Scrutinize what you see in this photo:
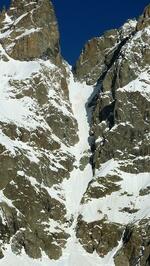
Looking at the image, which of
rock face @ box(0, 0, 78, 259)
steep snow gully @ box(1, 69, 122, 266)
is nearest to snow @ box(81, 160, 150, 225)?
steep snow gully @ box(1, 69, 122, 266)

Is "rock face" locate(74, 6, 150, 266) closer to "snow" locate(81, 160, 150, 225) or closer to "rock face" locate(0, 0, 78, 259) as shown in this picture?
"snow" locate(81, 160, 150, 225)

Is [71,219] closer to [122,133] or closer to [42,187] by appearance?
[42,187]

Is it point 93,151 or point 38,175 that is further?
point 93,151

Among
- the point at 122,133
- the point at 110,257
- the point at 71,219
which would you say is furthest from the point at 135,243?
the point at 122,133

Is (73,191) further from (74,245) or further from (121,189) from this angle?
(74,245)

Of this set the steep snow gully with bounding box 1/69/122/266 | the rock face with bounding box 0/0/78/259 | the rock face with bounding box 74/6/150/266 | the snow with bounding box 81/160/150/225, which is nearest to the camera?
the steep snow gully with bounding box 1/69/122/266

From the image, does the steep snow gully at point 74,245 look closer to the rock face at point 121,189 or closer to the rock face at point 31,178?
the rock face at point 31,178

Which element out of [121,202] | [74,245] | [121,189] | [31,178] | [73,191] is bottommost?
[74,245]

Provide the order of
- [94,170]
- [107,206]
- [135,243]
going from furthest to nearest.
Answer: [94,170], [107,206], [135,243]

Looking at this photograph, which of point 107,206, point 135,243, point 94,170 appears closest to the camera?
point 135,243

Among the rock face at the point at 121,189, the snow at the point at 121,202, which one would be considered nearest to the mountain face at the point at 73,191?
the snow at the point at 121,202

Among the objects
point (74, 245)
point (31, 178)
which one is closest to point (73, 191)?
point (31, 178)
